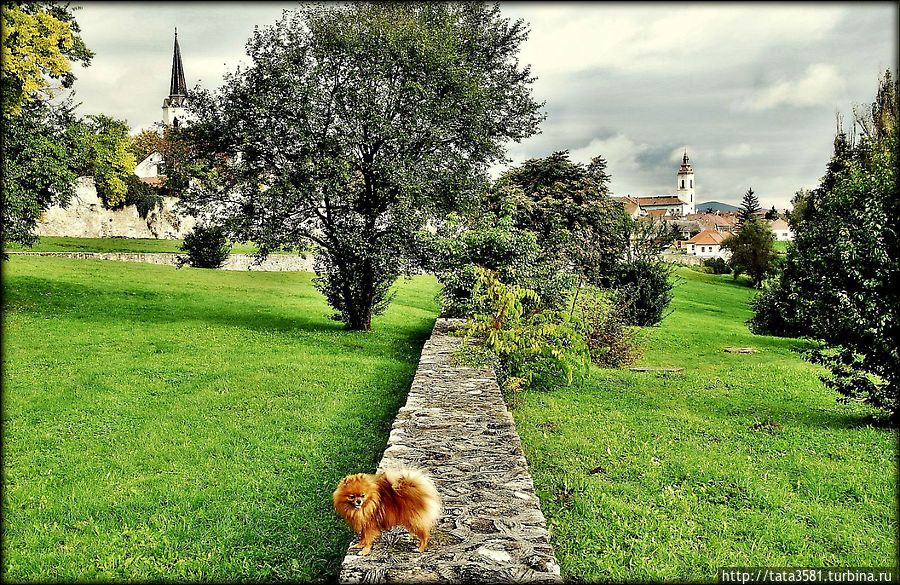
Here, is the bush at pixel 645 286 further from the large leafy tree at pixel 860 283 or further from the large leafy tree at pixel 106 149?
the large leafy tree at pixel 106 149

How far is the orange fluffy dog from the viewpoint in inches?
Answer: 142

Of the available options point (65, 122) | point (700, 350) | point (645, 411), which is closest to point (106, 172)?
point (65, 122)

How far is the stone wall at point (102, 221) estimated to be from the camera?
37.9 metres

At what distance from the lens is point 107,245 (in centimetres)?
3559

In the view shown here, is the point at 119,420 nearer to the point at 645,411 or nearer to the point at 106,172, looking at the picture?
the point at 645,411

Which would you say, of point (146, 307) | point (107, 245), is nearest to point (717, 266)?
point (107, 245)

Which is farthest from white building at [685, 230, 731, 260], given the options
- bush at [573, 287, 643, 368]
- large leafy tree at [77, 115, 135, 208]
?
large leafy tree at [77, 115, 135, 208]

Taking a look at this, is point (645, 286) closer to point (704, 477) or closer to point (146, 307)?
point (704, 477)

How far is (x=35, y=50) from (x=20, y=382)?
22.5 feet

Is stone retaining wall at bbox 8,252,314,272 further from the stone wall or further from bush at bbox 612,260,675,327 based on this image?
bush at bbox 612,260,675,327

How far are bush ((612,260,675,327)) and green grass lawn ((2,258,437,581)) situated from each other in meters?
7.37

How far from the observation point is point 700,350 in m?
16.3

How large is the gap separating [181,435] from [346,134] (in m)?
8.00

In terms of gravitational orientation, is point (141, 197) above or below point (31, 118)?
above
